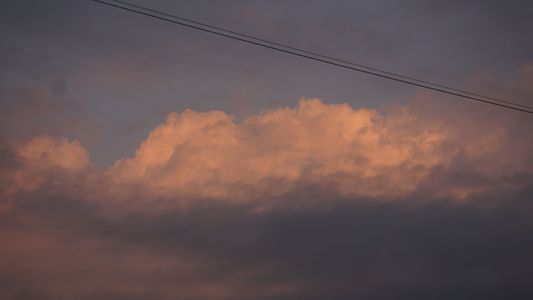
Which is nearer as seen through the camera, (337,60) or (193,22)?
(193,22)

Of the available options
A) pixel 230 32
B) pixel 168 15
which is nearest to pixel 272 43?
pixel 230 32

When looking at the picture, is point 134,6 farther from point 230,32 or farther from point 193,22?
point 230,32

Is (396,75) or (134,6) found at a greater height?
(134,6)

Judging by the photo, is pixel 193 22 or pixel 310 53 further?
pixel 310 53

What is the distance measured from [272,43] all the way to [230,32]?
2.71m

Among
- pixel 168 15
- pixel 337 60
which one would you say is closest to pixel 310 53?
pixel 337 60

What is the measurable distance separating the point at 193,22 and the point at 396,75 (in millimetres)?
12860

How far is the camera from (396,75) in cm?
3869

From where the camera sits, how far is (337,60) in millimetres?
38344

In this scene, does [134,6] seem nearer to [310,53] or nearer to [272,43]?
[272,43]

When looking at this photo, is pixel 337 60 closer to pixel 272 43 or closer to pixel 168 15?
pixel 272 43

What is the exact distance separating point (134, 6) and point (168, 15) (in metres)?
2.08

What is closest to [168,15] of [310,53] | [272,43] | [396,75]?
Answer: [272,43]

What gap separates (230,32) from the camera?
35.5 m
